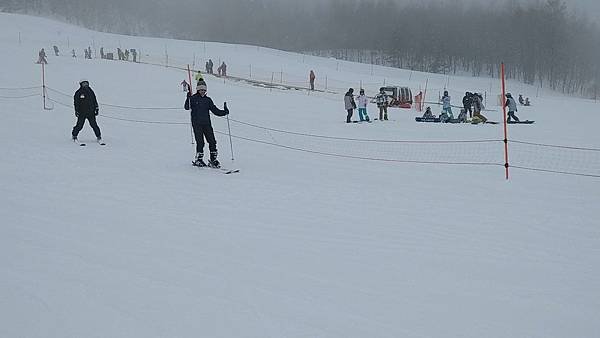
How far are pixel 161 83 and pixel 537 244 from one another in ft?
99.2

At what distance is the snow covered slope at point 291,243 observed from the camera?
13.2 feet

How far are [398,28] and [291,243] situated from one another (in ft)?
362

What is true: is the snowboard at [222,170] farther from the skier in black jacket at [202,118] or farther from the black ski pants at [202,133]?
the black ski pants at [202,133]

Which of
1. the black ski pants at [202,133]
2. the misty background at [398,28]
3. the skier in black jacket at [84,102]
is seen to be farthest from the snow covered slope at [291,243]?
the misty background at [398,28]

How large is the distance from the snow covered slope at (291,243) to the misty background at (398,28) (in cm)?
9003

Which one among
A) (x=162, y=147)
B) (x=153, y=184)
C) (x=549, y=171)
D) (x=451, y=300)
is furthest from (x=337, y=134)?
(x=451, y=300)

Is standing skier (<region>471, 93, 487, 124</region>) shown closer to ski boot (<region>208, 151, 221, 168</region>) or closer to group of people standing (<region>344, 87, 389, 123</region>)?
group of people standing (<region>344, 87, 389, 123</region>)

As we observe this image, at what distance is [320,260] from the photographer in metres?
5.35

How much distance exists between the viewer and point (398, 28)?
10950 cm

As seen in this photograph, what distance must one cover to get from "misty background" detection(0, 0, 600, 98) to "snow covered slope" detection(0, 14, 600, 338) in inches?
3544

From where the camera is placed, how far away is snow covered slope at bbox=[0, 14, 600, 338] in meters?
4.03

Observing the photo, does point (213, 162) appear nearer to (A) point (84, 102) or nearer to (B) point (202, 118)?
(B) point (202, 118)

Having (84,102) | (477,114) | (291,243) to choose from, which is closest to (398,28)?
(477,114)

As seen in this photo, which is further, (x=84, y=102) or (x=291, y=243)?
(x=84, y=102)
